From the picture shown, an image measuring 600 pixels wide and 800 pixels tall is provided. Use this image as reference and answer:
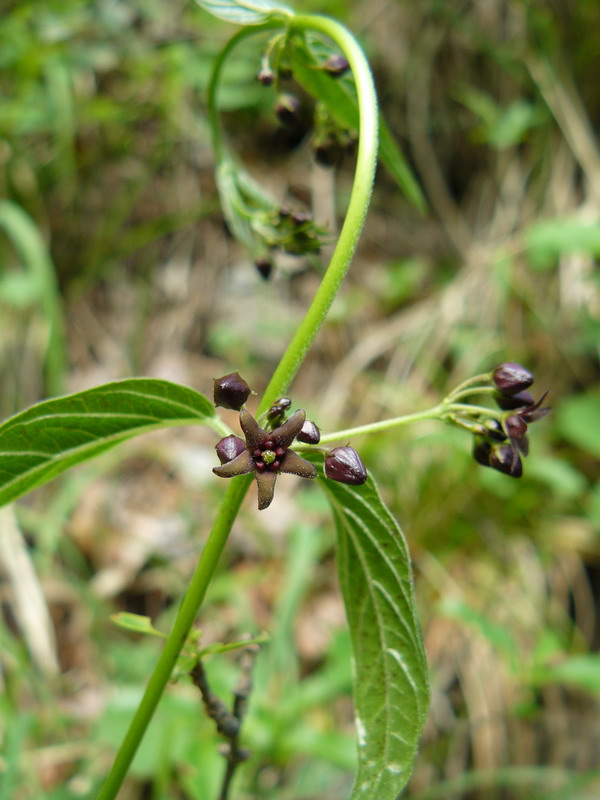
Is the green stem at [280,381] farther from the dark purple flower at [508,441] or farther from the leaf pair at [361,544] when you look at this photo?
the dark purple flower at [508,441]

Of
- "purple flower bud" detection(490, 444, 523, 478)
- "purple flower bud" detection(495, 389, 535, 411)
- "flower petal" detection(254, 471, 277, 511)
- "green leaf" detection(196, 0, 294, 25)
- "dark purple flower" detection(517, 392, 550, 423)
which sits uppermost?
"green leaf" detection(196, 0, 294, 25)

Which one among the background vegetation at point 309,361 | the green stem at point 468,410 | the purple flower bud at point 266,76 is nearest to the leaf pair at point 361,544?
the green stem at point 468,410

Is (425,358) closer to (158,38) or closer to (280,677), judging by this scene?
(280,677)

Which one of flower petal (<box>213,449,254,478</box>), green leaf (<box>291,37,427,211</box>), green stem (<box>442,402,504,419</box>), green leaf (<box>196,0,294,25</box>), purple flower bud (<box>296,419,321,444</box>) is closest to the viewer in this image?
flower petal (<box>213,449,254,478</box>)

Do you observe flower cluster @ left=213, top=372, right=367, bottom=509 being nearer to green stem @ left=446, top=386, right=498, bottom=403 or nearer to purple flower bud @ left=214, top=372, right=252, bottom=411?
purple flower bud @ left=214, top=372, right=252, bottom=411

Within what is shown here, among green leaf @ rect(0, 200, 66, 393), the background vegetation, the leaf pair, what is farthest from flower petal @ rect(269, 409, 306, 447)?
green leaf @ rect(0, 200, 66, 393)

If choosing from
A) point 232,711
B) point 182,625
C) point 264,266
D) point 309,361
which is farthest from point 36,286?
point 182,625
